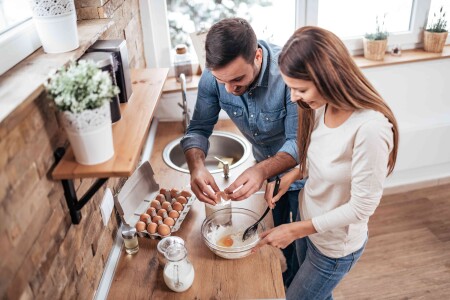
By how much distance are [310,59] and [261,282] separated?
0.73 metres

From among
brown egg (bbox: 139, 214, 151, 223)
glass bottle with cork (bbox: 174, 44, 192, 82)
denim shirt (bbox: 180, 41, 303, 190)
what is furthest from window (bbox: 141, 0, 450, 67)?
brown egg (bbox: 139, 214, 151, 223)

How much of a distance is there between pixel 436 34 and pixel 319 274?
2078mm

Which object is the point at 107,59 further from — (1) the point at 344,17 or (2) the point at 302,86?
(1) the point at 344,17

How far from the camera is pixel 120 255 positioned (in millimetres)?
1536

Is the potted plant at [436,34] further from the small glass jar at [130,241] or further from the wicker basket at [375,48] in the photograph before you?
the small glass jar at [130,241]

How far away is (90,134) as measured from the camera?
928 millimetres

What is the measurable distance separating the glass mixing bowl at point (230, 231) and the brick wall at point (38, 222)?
418mm

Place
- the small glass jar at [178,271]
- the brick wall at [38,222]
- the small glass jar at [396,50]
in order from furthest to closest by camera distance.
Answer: the small glass jar at [396,50], the small glass jar at [178,271], the brick wall at [38,222]

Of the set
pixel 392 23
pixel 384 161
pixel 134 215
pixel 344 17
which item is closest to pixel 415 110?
pixel 392 23

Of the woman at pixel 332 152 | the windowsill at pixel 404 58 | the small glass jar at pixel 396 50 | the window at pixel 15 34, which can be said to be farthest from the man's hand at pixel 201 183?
the small glass jar at pixel 396 50

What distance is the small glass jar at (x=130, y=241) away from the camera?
1513 millimetres

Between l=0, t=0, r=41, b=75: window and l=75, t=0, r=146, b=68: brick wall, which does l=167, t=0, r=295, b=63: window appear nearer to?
l=75, t=0, r=146, b=68: brick wall

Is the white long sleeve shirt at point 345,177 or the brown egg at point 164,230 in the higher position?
the white long sleeve shirt at point 345,177

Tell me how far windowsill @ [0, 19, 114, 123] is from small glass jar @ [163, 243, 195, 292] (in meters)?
0.68
